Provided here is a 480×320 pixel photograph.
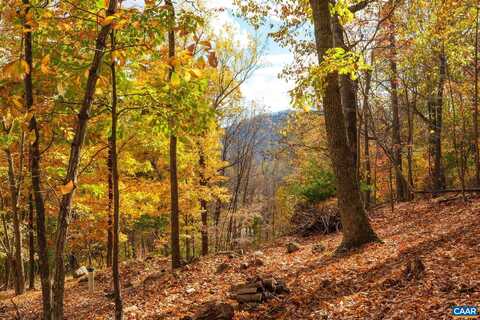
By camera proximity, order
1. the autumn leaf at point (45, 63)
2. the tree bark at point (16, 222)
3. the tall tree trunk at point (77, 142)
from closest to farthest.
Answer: the autumn leaf at point (45, 63) → the tall tree trunk at point (77, 142) → the tree bark at point (16, 222)

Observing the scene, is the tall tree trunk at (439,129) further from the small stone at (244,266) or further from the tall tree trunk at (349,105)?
the small stone at (244,266)

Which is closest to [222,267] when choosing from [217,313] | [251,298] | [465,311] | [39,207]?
[251,298]

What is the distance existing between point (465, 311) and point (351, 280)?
2.25 metres

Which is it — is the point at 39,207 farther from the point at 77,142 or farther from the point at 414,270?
the point at 414,270

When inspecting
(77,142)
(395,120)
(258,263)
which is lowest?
(258,263)

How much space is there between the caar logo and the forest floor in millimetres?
79

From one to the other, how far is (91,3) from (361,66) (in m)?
3.68

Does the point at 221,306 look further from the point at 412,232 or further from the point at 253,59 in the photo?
the point at 253,59

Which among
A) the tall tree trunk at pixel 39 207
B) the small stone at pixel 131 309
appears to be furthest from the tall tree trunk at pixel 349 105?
the tall tree trunk at pixel 39 207

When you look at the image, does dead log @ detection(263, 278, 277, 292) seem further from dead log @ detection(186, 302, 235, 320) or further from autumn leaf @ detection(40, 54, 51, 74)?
autumn leaf @ detection(40, 54, 51, 74)

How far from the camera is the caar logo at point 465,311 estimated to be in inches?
133

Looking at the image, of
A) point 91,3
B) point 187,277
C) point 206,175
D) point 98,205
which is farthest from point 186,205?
point 91,3

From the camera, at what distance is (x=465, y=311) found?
344cm

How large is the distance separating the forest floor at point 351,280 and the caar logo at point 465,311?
0.08 m
